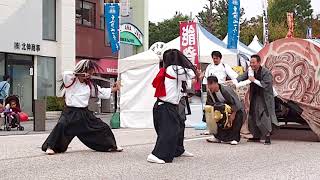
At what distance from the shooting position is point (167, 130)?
888cm

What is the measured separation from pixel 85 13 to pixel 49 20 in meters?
4.34

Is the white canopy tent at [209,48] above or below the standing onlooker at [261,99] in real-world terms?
above

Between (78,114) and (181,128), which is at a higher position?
(78,114)

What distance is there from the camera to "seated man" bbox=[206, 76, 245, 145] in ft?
37.5

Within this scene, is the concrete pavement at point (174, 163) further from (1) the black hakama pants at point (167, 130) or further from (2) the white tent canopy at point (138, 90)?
(2) the white tent canopy at point (138, 90)

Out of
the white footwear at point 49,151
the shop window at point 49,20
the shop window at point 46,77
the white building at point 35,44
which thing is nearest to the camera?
the white footwear at point 49,151

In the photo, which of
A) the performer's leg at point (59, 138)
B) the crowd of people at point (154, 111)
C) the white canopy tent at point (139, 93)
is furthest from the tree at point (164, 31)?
the performer's leg at point (59, 138)

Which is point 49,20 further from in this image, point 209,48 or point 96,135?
point 96,135

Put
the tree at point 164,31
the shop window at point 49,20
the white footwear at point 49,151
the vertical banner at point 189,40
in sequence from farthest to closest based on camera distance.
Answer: the tree at point 164,31
the shop window at point 49,20
the vertical banner at point 189,40
the white footwear at point 49,151

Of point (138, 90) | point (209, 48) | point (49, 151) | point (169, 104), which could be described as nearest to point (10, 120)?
point (138, 90)

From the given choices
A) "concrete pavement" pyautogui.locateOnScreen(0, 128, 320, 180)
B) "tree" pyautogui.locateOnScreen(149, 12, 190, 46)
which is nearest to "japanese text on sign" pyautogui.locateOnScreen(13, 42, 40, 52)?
"concrete pavement" pyautogui.locateOnScreen(0, 128, 320, 180)

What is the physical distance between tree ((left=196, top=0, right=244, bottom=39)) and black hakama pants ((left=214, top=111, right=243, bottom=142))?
5409cm

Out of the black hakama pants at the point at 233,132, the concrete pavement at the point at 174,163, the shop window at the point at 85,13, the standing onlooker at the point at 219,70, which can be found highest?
the shop window at the point at 85,13

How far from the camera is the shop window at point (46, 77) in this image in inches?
1022
